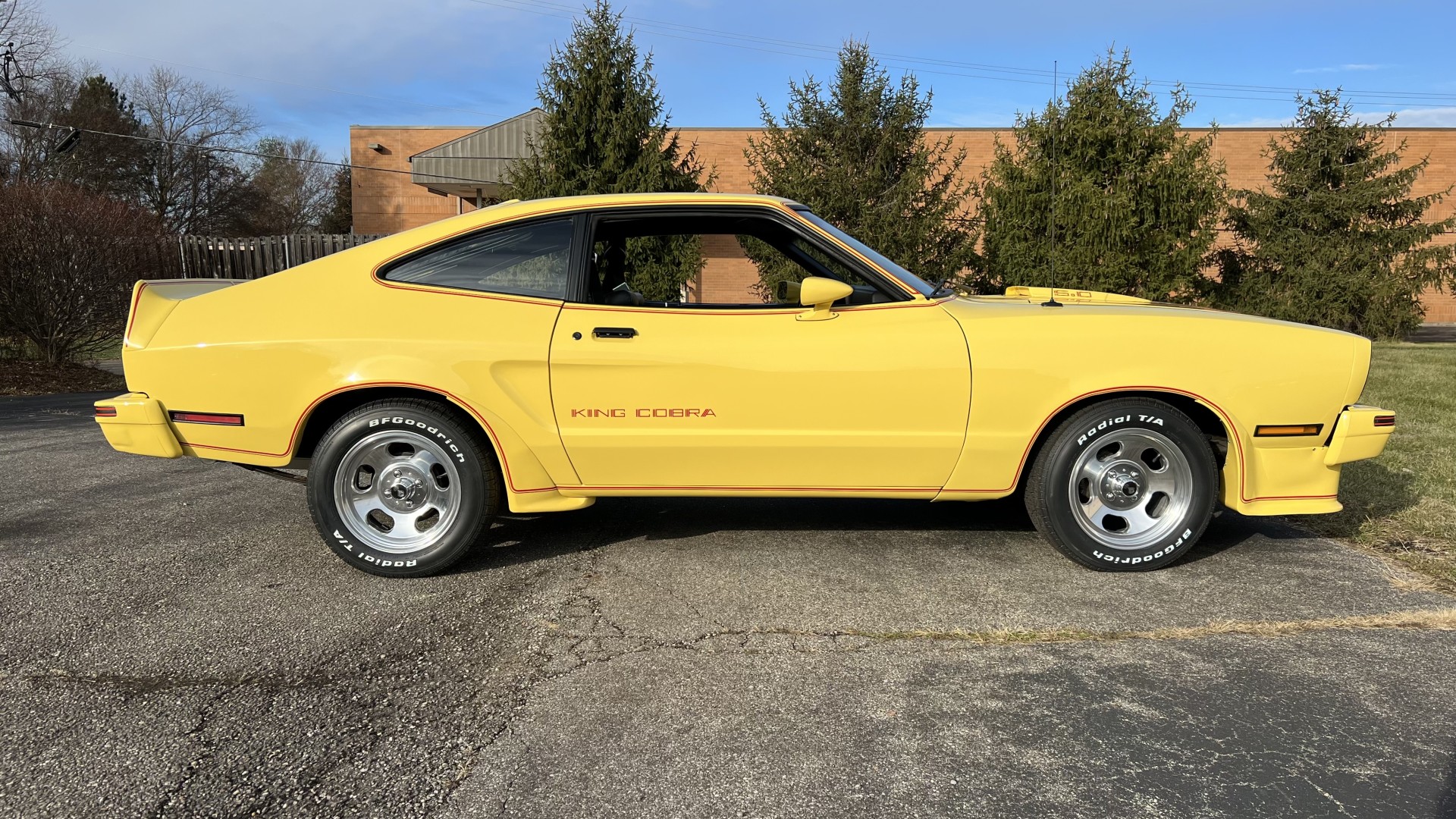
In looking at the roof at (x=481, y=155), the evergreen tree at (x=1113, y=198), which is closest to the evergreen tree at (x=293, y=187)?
the roof at (x=481, y=155)

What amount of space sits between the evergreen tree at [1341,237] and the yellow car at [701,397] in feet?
45.2

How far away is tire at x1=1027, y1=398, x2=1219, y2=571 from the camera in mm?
3705

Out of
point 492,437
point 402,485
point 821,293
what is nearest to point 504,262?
point 492,437

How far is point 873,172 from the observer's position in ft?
40.3

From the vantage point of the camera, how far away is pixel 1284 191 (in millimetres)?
16250

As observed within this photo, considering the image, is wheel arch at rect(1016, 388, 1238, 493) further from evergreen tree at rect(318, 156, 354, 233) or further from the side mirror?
evergreen tree at rect(318, 156, 354, 233)

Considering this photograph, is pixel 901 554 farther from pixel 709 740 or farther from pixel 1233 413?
pixel 709 740

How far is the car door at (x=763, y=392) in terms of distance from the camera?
366 centimetres

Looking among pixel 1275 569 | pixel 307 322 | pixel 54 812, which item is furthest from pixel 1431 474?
pixel 54 812

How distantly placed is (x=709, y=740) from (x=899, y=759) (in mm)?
514

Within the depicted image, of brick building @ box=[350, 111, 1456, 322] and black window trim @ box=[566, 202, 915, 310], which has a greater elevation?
brick building @ box=[350, 111, 1456, 322]

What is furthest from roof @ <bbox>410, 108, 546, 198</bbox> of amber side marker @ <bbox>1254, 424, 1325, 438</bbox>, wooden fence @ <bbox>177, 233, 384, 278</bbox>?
amber side marker @ <bbox>1254, 424, 1325, 438</bbox>

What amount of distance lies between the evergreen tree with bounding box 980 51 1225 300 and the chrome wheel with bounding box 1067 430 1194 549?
30.0ft

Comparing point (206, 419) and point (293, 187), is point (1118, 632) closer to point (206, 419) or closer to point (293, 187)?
point (206, 419)
